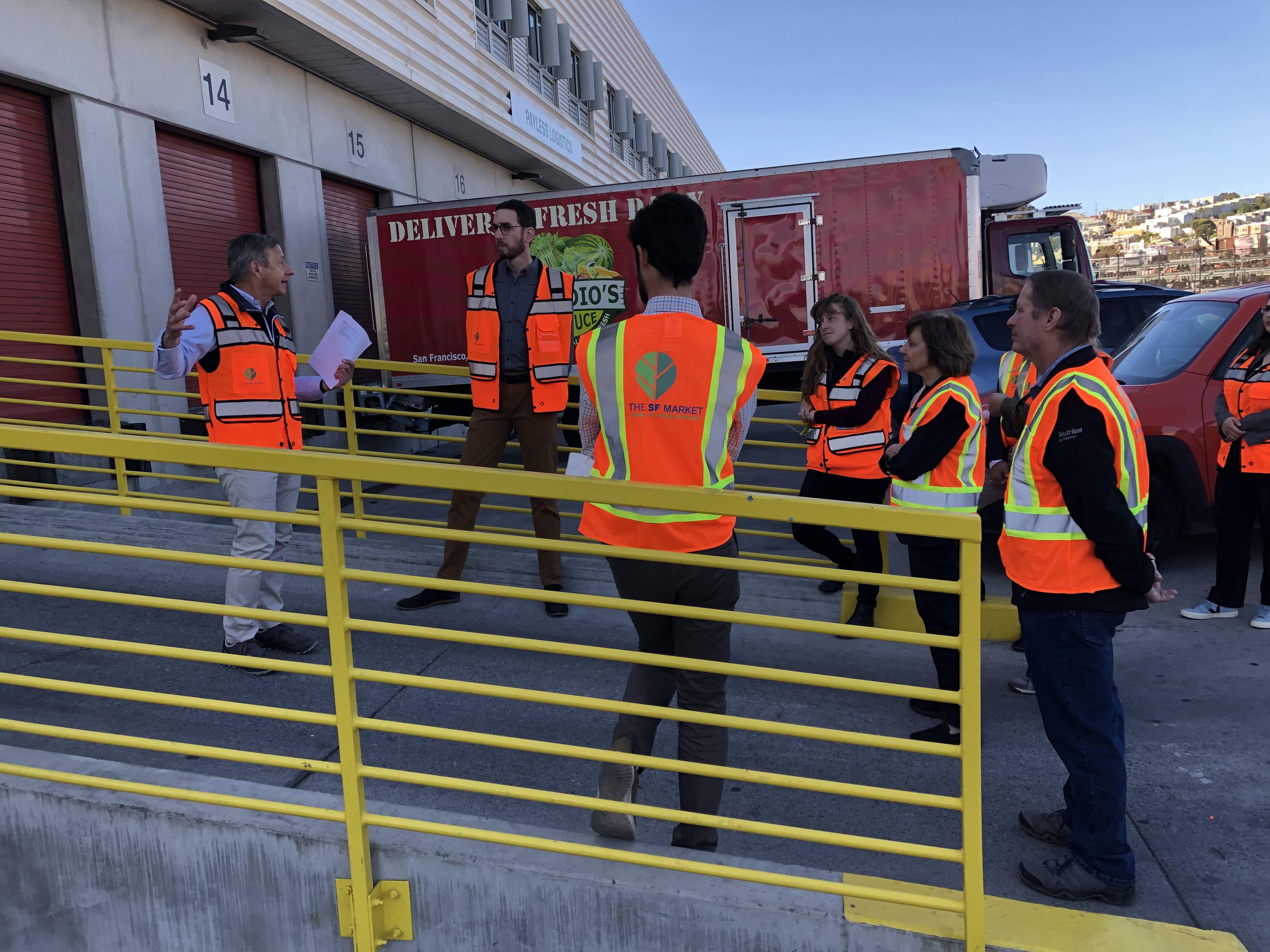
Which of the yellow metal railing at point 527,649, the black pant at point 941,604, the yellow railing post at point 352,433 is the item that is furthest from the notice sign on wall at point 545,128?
the yellow metal railing at point 527,649

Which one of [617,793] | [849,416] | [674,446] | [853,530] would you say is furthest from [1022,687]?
[674,446]

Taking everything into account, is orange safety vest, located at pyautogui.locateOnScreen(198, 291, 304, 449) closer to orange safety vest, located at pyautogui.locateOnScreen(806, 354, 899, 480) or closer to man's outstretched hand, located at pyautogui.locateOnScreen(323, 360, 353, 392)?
man's outstretched hand, located at pyautogui.locateOnScreen(323, 360, 353, 392)

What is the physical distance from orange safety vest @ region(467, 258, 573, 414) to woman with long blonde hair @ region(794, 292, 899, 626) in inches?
54.3

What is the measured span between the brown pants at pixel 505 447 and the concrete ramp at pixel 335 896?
93.8 inches

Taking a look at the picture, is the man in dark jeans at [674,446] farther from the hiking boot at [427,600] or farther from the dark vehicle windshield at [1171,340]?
the dark vehicle windshield at [1171,340]

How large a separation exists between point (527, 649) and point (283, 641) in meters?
2.46

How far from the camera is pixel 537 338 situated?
193 inches

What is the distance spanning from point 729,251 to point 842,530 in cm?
431

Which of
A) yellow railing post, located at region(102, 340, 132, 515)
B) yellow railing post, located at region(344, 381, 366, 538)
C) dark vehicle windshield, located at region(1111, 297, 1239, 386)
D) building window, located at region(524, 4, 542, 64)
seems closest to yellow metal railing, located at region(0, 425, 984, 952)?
yellow railing post, located at region(344, 381, 366, 538)

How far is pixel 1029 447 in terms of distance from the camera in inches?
103

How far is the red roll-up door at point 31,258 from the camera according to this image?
24.2 feet

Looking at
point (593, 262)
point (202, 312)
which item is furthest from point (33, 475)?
point (593, 262)

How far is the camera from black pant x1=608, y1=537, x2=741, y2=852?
2486mm

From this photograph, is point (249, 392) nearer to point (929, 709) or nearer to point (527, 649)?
point (527, 649)
